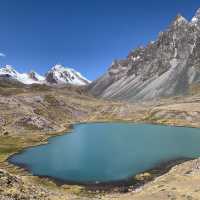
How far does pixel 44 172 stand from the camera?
8825 centimetres

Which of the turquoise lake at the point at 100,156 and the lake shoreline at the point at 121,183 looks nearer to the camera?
the lake shoreline at the point at 121,183

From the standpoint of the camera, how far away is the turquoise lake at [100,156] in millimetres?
84062

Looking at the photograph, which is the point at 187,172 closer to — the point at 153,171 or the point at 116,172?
the point at 153,171

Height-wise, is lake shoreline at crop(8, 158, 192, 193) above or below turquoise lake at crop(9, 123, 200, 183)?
below

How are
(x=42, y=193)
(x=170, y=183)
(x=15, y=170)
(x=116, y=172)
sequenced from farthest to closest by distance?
(x=15, y=170) → (x=116, y=172) → (x=170, y=183) → (x=42, y=193)

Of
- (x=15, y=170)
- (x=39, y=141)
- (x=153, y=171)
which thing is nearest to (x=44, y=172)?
(x=15, y=170)

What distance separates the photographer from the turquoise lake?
84062mm

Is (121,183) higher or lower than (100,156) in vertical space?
lower

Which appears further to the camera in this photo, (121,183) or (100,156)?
(100,156)

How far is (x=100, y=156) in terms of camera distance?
106 metres

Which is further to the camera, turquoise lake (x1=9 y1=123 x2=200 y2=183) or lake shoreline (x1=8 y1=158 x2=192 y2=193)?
turquoise lake (x1=9 y1=123 x2=200 y2=183)

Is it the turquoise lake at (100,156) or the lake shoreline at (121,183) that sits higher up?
the turquoise lake at (100,156)

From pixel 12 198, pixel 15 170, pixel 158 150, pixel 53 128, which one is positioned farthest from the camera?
pixel 53 128

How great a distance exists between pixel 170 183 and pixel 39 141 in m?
92.2
